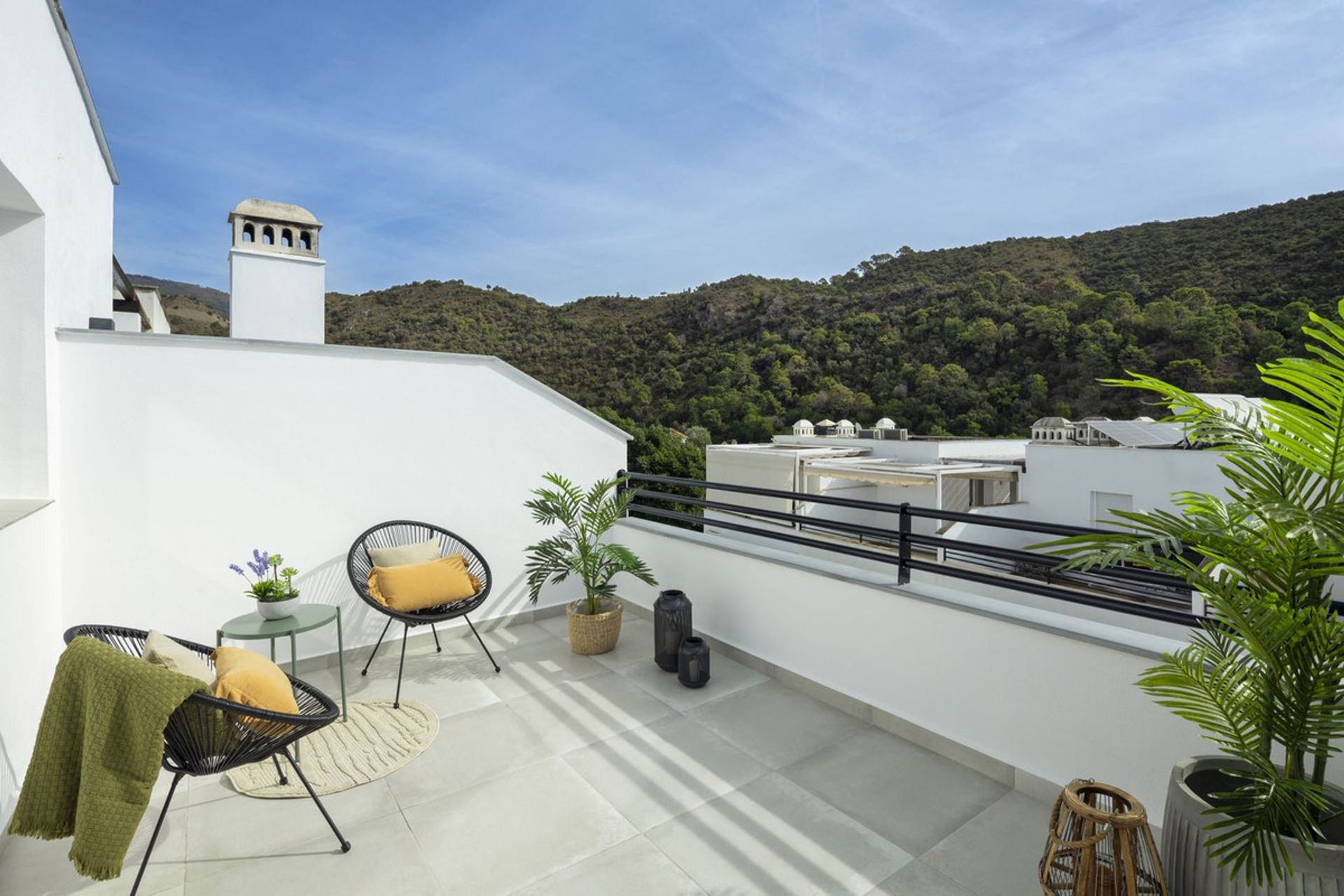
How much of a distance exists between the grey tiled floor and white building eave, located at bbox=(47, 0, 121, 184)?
3297mm

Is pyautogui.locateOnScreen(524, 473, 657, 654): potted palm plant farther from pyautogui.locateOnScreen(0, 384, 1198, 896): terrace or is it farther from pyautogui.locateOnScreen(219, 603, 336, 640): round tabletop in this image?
pyautogui.locateOnScreen(219, 603, 336, 640): round tabletop

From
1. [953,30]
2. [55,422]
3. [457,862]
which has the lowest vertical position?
[457,862]

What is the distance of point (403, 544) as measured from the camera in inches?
154

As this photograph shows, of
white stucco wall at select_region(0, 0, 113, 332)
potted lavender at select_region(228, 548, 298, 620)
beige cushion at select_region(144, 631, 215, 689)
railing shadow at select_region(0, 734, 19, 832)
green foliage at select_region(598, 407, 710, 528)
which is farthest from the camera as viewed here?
green foliage at select_region(598, 407, 710, 528)

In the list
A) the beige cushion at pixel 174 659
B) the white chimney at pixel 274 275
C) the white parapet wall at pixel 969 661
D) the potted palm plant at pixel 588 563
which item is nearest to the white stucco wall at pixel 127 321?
the white chimney at pixel 274 275

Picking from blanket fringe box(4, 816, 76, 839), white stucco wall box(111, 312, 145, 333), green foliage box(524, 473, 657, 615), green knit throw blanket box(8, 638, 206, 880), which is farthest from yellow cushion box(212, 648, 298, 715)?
white stucco wall box(111, 312, 145, 333)

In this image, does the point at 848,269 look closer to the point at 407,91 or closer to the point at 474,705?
the point at 407,91

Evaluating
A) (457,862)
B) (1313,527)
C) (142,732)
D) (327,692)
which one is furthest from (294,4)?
(1313,527)

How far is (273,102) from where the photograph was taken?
778 centimetres

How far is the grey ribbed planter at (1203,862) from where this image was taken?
1224 mm

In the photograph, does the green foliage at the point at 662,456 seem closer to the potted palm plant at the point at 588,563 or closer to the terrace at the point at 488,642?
the potted palm plant at the point at 588,563

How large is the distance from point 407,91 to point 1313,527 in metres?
9.85

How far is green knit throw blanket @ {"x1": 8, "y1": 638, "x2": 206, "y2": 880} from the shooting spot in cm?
169

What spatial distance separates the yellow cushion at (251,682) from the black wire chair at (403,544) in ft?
3.30
